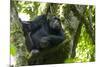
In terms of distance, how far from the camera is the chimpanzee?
5.05ft

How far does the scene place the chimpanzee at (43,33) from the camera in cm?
154

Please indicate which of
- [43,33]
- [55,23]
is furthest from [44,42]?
[55,23]

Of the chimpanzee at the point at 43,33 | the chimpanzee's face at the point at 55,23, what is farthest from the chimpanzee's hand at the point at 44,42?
the chimpanzee's face at the point at 55,23

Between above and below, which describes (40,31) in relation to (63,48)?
above

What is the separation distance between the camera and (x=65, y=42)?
5.39ft

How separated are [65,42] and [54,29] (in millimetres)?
144

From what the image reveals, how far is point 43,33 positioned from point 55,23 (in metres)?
0.13

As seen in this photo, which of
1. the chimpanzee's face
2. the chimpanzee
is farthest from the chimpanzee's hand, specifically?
the chimpanzee's face

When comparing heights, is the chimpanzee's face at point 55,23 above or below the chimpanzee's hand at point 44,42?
above

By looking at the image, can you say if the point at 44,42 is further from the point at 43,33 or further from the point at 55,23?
the point at 55,23

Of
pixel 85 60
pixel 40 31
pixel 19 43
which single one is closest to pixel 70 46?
pixel 85 60

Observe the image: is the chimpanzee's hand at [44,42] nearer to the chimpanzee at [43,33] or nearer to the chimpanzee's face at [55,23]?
the chimpanzee at [43,33]

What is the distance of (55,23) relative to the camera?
1.61m
